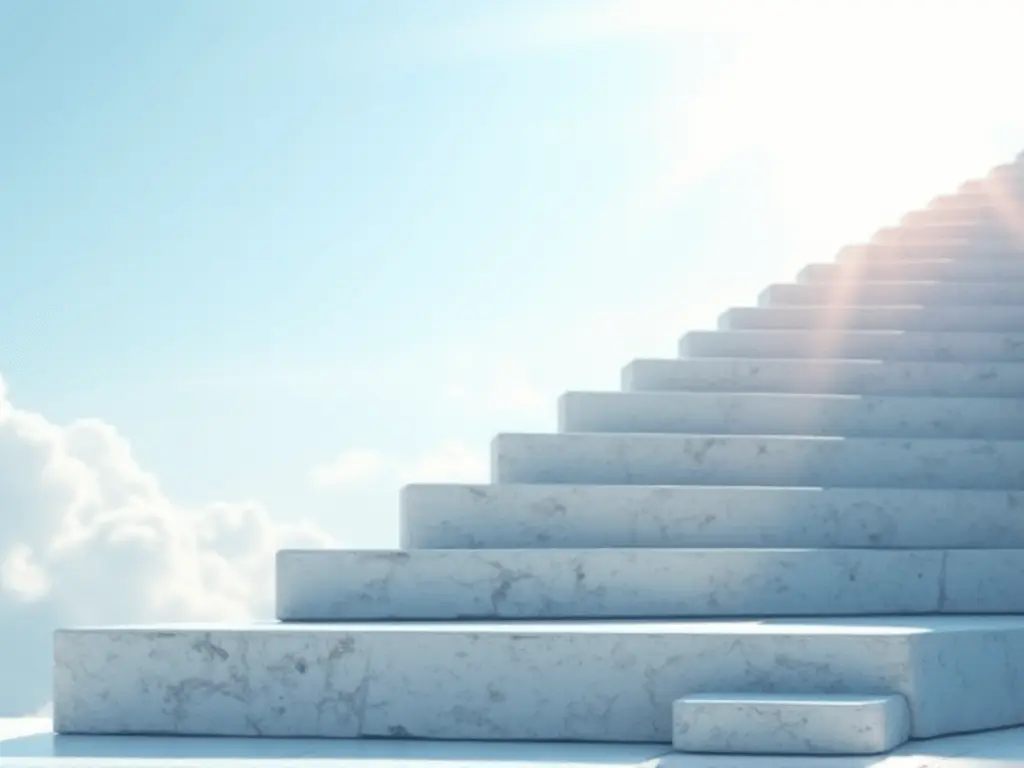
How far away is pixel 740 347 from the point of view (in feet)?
27.3

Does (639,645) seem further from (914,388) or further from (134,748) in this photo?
(914,388)

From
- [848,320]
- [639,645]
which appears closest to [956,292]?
[848,320]

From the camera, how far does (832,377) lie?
26.1 feet

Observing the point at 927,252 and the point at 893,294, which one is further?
the point at 927,252

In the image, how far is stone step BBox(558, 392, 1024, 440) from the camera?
24.1ft

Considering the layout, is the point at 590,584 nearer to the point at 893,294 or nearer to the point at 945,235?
the point at 893,294

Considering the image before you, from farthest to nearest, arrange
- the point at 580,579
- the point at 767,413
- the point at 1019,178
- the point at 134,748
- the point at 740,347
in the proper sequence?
the point at 1019,178
the point at 740,347
the point at 767,413
the point at 580,579
the point at 134,748

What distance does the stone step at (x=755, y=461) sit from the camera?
6812 mm

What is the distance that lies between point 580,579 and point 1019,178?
6822 millimetres

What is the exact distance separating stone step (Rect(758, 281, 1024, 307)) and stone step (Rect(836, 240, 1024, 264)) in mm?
500

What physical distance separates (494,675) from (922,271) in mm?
5360

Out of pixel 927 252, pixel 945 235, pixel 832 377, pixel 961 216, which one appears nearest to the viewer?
pixel 832 377

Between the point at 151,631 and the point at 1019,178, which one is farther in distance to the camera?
the point at 1019,178

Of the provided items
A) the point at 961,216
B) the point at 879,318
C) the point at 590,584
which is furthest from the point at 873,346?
the point at 590,584
